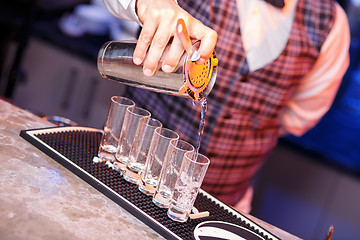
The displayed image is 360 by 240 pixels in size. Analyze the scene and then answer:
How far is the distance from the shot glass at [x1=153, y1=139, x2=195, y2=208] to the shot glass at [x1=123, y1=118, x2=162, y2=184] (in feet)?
0.29

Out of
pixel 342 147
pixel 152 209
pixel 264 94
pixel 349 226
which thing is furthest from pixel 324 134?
pixel 152 209

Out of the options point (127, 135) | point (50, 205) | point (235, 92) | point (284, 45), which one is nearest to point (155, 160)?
point (127, 135)

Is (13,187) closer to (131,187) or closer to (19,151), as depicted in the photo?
(19,151)

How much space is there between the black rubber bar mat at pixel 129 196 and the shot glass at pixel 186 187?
0.02 metres

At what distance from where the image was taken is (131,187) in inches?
45.9

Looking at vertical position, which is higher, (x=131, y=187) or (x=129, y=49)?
(x=129, y=49)

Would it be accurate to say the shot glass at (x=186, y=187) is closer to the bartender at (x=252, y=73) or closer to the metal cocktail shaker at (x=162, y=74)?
the metal cocktail shaker at (x=162, y=74)

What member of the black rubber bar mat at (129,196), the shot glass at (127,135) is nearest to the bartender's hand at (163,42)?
the shot glass at (127,135)

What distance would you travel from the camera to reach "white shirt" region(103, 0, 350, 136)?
175 cm

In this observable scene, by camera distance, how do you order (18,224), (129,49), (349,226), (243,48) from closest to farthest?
(18,224), (129,49), (243,48), (349,226)

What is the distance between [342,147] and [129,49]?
2008 mm

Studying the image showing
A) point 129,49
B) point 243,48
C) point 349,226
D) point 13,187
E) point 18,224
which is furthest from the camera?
point 349,226

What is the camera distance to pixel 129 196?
3.65ft

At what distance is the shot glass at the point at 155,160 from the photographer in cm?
111
